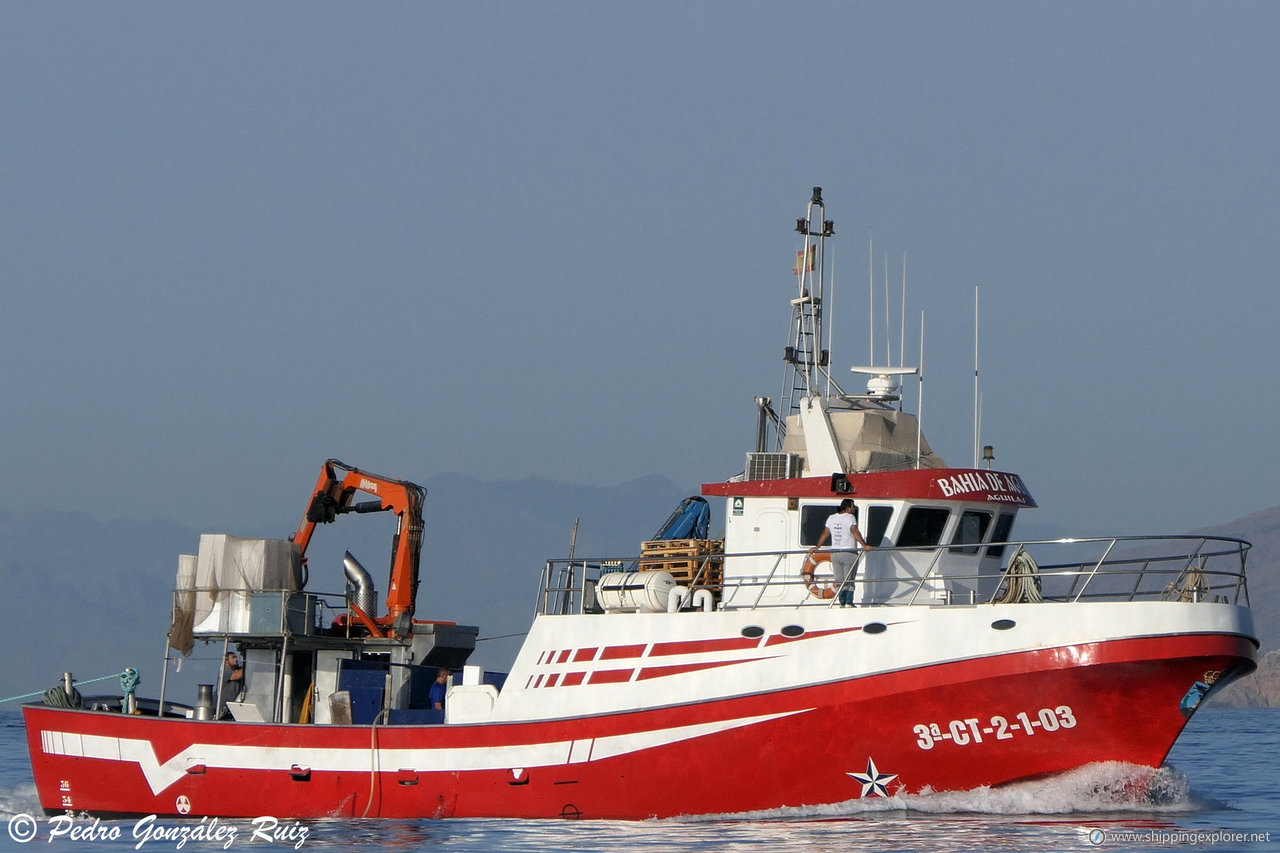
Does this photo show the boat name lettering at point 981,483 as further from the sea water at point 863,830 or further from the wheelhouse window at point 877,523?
the sea water at point 863,830

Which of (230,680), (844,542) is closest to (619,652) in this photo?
(844,542)

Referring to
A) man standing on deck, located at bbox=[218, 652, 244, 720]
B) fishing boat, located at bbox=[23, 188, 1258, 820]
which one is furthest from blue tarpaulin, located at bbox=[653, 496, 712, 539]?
man standing on deck, located at bbox=[218, 652, 244, 720]

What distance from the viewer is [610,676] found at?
18.3 metres

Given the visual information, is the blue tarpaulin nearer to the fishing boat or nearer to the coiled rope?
the fishing boat

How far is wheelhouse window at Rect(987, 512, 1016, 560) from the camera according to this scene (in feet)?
64.0

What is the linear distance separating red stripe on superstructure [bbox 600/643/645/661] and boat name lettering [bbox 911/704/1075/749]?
10.6 feet

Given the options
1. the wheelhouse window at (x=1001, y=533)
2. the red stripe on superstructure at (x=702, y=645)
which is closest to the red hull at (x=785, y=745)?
the red stripe on superstructure at (x=702, y=645)

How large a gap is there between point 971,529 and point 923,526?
0.69m

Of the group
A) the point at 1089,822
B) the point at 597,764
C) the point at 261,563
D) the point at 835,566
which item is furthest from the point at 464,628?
the point at 1089,822

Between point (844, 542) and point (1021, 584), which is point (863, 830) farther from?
point (844, 542)

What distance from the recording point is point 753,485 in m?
19.4

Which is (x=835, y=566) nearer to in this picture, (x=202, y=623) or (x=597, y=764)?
(x=597, y=764)

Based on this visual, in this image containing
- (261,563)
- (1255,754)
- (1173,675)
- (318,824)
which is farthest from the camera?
(1255,754)

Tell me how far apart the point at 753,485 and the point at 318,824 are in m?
6.64
